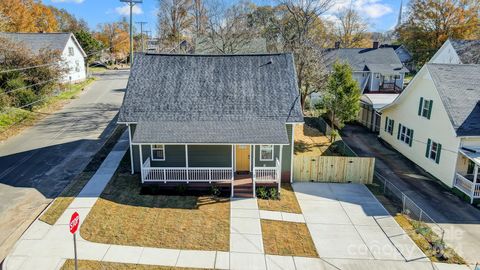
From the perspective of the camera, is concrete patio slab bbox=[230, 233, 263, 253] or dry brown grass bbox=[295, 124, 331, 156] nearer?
concrete patio slab bbox=[230, 233, 263, 253]

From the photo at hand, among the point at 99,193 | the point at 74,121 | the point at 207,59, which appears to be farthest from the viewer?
the point at 74,121

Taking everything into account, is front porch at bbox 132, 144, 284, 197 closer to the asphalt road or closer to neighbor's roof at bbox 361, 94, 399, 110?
the asphalt road

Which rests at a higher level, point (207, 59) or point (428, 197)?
point (207, 59)

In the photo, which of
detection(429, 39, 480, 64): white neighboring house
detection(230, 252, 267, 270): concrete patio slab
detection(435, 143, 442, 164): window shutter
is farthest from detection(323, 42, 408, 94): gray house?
detection(230, 252, 267, 270): concrete patio slab

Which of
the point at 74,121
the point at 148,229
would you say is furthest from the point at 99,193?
the point at 74,121

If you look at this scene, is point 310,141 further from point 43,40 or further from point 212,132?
point 43,40

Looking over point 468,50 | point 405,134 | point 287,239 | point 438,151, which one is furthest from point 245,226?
point 468,50

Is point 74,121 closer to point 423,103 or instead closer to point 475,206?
point 423,103

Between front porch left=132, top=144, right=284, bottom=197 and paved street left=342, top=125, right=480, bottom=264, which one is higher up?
front porch left=132, top=144, right=284, bottom=197
